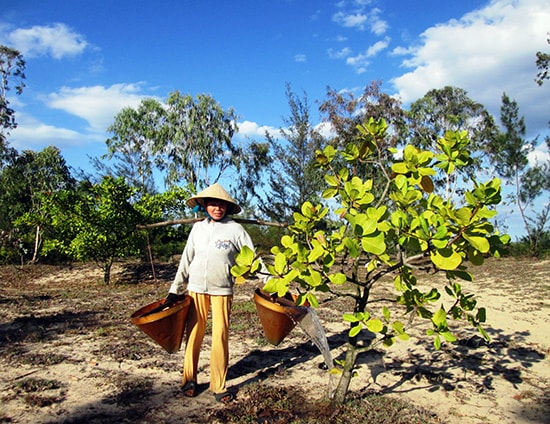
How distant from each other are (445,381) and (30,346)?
3.83 meters

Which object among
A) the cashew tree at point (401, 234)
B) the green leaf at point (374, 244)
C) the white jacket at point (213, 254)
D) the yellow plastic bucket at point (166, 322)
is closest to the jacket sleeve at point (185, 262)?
the white jacket at point (213, 254)

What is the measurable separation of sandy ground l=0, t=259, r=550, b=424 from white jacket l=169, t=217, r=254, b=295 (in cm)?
78

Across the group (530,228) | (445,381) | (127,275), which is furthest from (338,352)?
(530,228)

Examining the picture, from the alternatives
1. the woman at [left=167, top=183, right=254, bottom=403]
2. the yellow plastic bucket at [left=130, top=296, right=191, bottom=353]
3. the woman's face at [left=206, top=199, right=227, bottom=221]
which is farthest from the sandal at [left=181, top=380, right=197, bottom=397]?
the woman's face at [left=206, top=199, right=227, bottom=221]

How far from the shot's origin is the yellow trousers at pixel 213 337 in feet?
10.1

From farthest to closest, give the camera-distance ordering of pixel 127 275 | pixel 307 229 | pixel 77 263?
pixel 77 263 < pixel 127 275 < pixel 307 229

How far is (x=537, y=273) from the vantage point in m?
11.5

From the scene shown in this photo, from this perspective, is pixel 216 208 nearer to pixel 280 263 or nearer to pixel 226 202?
pixel 226 202

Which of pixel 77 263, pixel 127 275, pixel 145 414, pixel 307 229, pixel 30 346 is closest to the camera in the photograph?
pixel 307 229

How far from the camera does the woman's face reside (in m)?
3.26

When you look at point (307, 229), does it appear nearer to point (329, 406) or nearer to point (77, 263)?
point (329, 406)

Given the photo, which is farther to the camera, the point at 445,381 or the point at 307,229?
the point at 445,381

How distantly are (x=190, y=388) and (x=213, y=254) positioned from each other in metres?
0.95

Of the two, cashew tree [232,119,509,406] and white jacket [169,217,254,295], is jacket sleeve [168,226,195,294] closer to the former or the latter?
white jacket [169,217,254,295]
